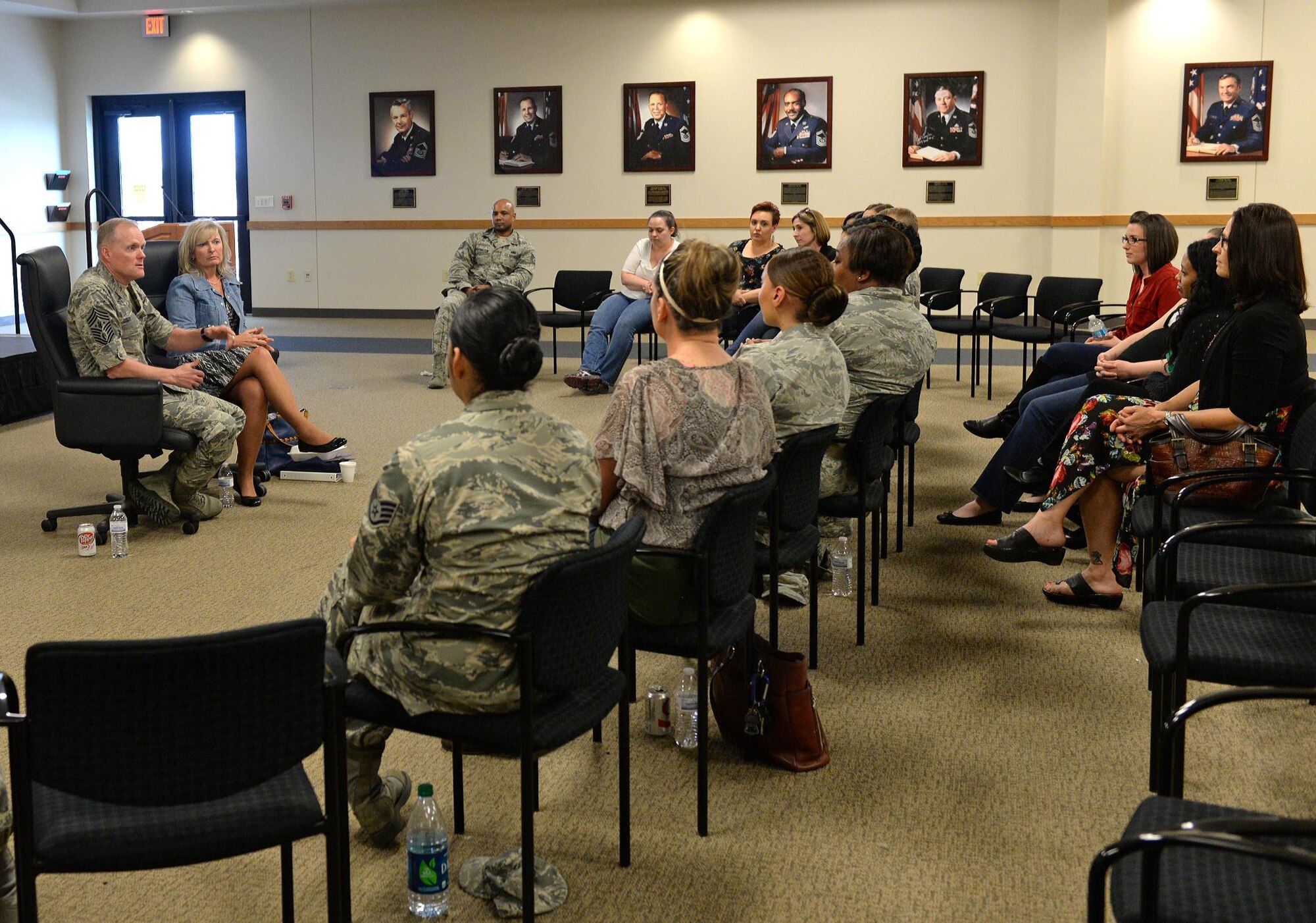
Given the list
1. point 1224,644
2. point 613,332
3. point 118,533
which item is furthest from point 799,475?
point 613,332

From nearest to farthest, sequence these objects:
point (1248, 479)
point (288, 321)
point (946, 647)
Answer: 1. point (1248, 479)
2. point (946, 647)
3. point (288, 321)

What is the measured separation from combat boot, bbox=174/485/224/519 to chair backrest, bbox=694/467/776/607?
11.0ft

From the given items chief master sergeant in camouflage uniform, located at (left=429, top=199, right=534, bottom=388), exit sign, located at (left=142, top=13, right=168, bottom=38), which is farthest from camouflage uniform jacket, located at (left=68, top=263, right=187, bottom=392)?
exit sign, located at (left=142, top=13, right=168, bottom=38)

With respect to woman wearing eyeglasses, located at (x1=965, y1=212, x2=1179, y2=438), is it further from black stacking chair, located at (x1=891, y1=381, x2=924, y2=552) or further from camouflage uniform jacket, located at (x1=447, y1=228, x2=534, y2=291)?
camouflage uniform jacket, located at (x1=447, y1=228, x2=534, y2=291)

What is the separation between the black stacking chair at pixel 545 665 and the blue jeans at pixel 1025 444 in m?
3.05

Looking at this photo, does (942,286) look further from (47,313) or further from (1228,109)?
(47,313)

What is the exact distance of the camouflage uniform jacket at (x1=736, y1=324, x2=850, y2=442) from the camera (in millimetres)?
3770

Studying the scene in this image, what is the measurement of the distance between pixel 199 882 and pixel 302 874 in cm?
20

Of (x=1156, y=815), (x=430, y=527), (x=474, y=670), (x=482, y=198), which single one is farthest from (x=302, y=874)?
(x=482, y=198)

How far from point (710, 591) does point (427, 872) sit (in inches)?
33.2

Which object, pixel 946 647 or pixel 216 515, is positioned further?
pixel 216 515

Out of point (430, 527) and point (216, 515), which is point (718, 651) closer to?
point (430, 527)

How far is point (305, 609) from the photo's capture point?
4434 millimetres

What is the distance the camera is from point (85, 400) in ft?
16.8
